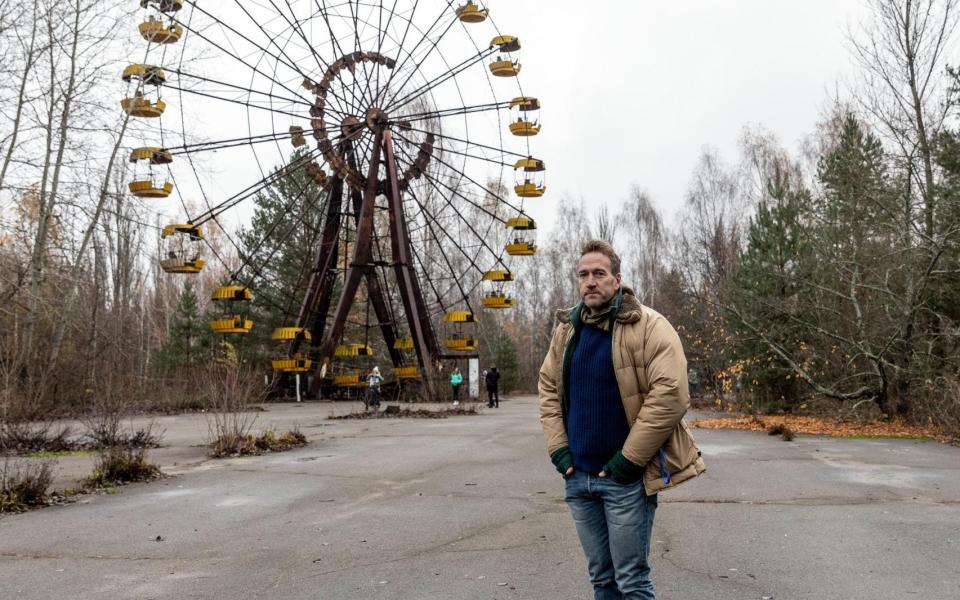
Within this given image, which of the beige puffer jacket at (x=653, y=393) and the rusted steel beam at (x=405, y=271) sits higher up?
the rusted steel beam at (x=405, y=271)

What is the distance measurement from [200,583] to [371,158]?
2921cm

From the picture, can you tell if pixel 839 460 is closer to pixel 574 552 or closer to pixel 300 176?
pixel 574 552

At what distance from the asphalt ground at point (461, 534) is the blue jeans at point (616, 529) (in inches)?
60.6

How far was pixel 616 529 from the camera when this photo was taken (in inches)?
143

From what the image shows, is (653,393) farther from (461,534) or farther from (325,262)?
(325,262)

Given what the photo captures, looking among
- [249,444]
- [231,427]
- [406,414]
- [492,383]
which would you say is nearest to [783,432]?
[249,444]

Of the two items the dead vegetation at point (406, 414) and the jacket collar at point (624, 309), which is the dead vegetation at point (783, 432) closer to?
the dead vegetation at point (406, 414)

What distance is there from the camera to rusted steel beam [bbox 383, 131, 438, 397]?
3288 cm

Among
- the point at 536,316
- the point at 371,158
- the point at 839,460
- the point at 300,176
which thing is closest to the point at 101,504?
the point at 839,460

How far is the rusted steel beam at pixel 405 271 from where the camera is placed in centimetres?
3288

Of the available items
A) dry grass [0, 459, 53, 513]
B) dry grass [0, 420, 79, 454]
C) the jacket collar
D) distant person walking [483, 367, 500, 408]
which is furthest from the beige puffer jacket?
distant person walking [483, 367, 500, 408]

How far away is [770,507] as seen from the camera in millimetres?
8383

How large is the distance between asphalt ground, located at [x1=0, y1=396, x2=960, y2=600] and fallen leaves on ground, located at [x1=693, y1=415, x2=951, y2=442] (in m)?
4.51

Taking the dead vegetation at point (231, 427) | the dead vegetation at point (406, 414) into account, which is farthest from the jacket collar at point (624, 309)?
the dead vegetation at point (406, 414)
